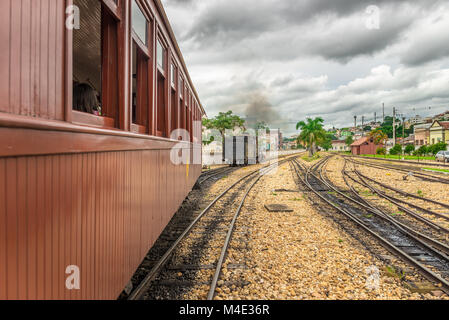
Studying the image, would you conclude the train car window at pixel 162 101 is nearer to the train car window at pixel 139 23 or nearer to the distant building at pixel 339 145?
the train car window at pixel 139 23

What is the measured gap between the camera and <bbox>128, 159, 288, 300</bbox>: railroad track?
11.5ft

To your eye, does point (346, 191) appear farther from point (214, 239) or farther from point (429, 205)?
point (214, 239)

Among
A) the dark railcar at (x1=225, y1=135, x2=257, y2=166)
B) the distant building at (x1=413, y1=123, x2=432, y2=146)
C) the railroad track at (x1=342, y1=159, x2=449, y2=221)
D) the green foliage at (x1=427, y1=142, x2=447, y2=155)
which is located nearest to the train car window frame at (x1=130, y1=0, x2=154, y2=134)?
the railroad track at (x1=342, y1=159, x2=449, y2=221)

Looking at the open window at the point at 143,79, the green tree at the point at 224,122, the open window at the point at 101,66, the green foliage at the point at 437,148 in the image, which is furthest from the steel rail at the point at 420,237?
the green foliage at the point at 437,148

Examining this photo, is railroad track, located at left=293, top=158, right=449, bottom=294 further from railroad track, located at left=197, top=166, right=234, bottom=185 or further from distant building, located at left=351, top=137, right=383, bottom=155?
distant building, located at left=351, top=137, right=383, bottom=155

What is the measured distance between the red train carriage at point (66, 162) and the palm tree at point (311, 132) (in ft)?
164

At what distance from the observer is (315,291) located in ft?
11.4

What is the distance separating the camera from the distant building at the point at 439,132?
152 feet

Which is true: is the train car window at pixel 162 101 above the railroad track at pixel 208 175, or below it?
above

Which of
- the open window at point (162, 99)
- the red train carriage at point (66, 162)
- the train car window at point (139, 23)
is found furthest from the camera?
the open window at point (162, 99)

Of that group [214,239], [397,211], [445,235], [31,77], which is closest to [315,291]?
[214,239]

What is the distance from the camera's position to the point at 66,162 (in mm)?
1611

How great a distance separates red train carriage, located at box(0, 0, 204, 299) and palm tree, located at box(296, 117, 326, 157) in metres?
50.0

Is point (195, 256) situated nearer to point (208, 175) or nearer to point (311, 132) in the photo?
point (208, 175)
